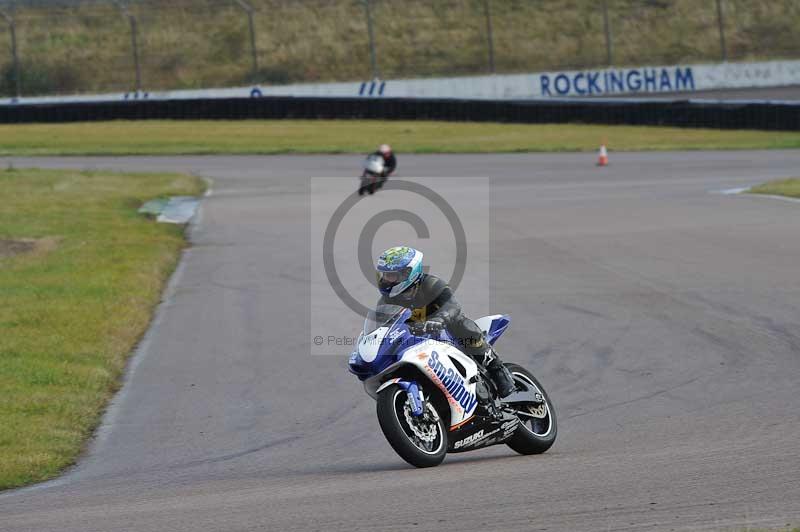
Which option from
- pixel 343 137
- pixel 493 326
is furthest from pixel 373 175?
pixel 493 326

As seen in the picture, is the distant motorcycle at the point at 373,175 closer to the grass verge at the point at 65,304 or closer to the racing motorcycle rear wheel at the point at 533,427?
the grass verge at the point at 65,304

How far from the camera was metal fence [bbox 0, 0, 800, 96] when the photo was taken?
193ft

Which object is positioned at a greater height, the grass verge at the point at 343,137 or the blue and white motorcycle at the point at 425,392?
the blue and white motorcycle at the point at 425,392

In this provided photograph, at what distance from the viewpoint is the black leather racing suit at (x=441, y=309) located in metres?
7.71

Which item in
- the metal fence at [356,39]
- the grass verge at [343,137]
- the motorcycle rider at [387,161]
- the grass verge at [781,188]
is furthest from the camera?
the metal fence at [356,39]

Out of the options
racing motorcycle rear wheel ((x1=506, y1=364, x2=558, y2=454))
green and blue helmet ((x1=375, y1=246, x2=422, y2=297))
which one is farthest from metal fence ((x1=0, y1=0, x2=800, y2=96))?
green and blue helmet ((x1=375, y1=246, x2=422, y2=297))

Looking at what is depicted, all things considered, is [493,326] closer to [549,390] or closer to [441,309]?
[441,309]

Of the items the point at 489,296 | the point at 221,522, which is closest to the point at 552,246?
the point at 489,296

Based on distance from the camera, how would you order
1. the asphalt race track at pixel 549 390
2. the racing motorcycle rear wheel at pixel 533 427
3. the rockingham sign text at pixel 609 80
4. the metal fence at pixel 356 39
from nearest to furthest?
the asphalt race track at pixel 549 390
the racing motorcycle rear wheel at pixel 533 427
the rockingham sign text at pixel 609 80
the metal fence at pixel 356 39

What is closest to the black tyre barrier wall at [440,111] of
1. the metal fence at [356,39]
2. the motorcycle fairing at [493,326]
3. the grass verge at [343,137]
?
the grass verge at [343,137]

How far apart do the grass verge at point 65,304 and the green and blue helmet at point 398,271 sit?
295cm

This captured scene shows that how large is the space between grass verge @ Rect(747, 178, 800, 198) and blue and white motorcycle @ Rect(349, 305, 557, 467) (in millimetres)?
18305

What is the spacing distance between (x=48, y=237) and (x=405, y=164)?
50.1 ft

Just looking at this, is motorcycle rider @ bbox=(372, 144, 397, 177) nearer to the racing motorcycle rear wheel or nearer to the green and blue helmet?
the racing motorcycle rear wheel
